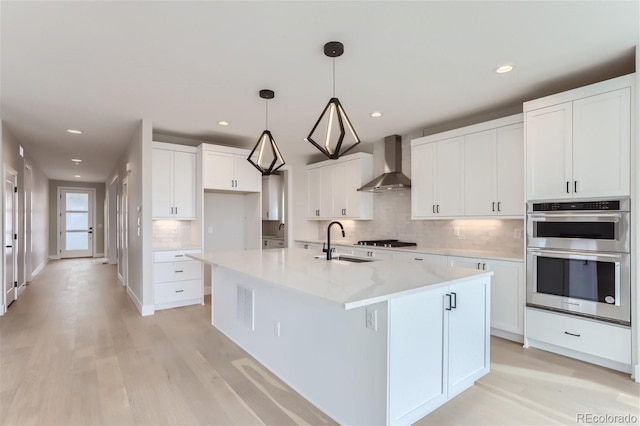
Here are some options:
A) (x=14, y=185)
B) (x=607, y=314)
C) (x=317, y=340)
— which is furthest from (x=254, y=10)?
(x=14, y=185)

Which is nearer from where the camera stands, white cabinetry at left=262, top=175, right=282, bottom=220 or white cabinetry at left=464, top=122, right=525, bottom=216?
white cabinetry at left=464, top=122, right=525, bottom=216

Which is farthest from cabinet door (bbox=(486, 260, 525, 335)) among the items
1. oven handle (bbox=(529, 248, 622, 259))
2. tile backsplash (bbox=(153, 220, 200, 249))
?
tile backsplash (bbox=(153, 220, 200, 249))

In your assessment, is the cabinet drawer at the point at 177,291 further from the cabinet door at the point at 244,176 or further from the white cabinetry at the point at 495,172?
the white cabinetry at the point at 495,172

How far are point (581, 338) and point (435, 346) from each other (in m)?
1.75

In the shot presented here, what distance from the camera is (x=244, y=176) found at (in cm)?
526

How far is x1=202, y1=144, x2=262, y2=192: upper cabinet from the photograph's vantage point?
4.89 meters

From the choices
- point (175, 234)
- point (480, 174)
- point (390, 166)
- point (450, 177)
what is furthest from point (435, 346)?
point (175, 234)

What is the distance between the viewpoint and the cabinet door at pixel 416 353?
185 centimetres

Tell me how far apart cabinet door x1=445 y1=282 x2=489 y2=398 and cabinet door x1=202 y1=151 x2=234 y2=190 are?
3.78m

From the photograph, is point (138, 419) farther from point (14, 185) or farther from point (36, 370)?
point (14, 185)

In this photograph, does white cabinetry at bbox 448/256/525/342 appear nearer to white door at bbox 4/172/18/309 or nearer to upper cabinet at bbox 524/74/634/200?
upper cabinet at bbox 524/74/634/200

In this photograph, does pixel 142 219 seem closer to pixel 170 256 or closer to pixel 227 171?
pixel 170 256

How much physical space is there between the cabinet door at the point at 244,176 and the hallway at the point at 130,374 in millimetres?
1952

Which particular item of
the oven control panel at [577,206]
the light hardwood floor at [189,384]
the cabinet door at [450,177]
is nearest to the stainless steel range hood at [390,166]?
the cabinet door at [450,177]
